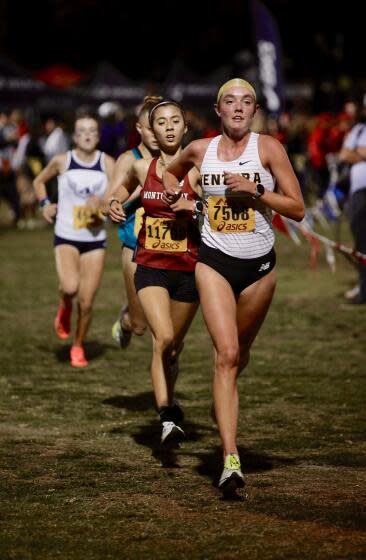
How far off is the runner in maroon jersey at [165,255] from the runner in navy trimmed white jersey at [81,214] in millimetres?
2896

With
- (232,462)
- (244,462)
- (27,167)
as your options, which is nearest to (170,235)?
(244,462)

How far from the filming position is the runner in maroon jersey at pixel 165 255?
8.17 meters

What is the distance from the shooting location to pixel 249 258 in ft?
23.7

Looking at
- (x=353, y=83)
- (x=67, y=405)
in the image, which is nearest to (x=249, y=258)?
(x=67, y=405)

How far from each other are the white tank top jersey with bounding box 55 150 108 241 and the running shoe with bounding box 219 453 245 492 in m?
4.77

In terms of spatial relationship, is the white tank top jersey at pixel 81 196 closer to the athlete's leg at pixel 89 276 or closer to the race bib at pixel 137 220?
the athlete's leg at pixel 89 276

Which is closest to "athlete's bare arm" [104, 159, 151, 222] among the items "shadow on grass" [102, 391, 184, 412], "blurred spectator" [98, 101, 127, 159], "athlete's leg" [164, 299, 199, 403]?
"athlete's leg" [164, 299, 199, 403]

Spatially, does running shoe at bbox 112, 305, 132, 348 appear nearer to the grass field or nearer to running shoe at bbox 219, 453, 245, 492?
the grass field

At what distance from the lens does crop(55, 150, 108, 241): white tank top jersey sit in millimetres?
11281

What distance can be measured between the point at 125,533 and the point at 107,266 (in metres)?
13.6

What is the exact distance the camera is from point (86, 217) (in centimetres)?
1128

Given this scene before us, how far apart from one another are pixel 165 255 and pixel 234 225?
3.94 feet

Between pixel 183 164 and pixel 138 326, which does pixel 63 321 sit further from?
pixel 183 164

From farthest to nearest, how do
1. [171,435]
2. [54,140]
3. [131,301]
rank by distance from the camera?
[54,140] < [131,301] < [171,435]
